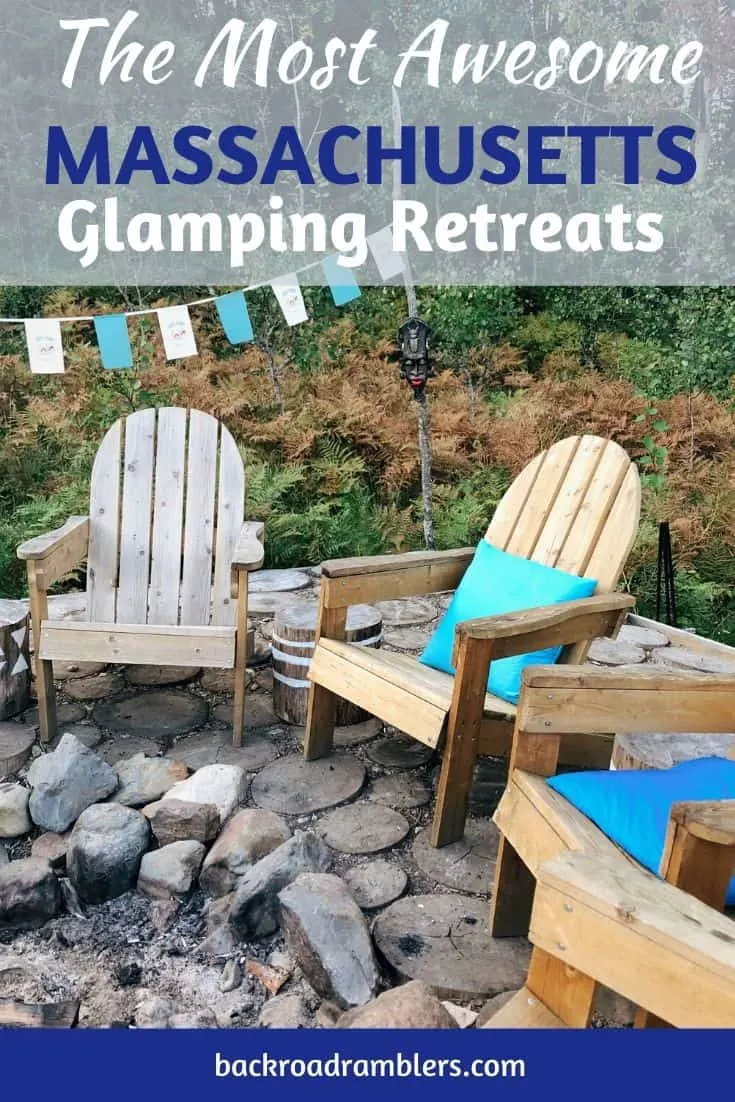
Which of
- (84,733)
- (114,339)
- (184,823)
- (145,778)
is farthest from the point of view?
(114,339)

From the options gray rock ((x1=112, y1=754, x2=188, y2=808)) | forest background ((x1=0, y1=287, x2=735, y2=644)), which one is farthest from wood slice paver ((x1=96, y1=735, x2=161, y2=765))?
forest background ((x1=0, y1=287, x2=735, y2=644))

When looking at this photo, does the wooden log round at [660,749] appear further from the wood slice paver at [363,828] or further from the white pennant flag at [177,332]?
the white pennant flag at [177,332]

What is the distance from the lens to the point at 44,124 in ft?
40.3

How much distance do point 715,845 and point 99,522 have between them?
2.57 meters

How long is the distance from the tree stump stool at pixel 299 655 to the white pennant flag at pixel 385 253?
182 cm

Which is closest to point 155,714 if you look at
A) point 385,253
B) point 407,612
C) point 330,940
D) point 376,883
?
point 376,883

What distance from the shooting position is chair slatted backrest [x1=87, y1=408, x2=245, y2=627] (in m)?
3.26

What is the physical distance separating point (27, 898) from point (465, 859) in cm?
106

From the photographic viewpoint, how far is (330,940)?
6.06 feet

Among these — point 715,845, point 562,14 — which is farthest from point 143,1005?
point 562,14

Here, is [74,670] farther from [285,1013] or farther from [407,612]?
[285,1013]

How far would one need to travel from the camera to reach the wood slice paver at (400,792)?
2.56 m

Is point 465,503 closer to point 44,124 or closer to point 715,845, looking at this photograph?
point 715,845

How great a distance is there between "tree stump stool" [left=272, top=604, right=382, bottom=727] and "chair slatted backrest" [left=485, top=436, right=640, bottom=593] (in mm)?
531
